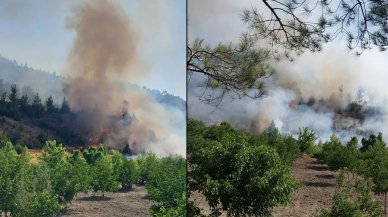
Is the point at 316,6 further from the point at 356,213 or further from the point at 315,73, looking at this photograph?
the point at 356,213

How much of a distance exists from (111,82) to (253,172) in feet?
4.59

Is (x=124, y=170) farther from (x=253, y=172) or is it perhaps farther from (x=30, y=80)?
(x=253, y=172)

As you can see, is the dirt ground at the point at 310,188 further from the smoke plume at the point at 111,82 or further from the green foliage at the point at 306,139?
the smoke plume at the point at 111,82

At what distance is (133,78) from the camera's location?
502cm

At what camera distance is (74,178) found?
4.84 metres

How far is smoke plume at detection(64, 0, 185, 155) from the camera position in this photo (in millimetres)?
4789

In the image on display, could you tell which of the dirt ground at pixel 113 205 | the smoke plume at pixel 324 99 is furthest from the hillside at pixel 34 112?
the smoke plume at pixel 324 99

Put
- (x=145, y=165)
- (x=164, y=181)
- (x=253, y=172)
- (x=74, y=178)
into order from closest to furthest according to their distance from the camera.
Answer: (x=74, y=178)
(x=145, y=165)
(x=164, y=181)
(x=253, y=172)

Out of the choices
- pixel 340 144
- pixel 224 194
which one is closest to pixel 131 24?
pixel 224 194

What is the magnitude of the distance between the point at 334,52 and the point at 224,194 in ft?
4.41

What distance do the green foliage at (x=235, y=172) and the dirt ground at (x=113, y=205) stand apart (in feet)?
2.67

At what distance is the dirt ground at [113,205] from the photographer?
486cm

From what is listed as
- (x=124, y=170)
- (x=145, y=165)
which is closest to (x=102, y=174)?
(x=124, y=170)

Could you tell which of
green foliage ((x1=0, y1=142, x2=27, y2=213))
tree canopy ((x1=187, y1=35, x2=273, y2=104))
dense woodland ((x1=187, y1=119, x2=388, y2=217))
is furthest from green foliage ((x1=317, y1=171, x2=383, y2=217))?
green foliage ((x1=0, y1=142, x2=27, y2=213))
